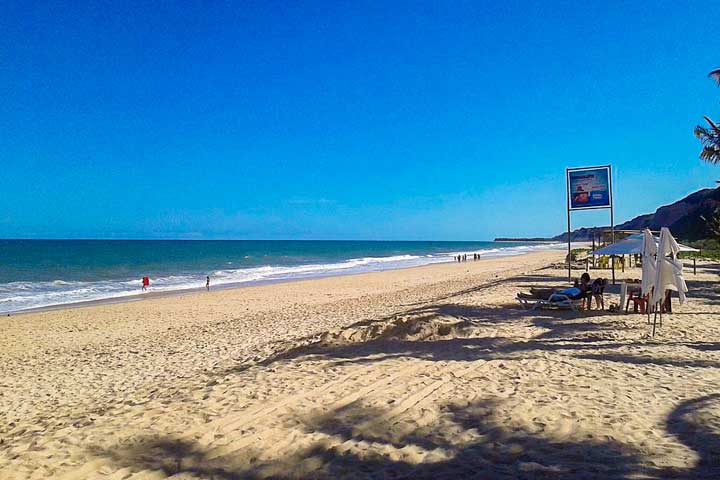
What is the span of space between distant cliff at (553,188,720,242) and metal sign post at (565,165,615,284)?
24.3 m

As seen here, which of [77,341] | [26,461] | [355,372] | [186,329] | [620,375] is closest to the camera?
[26,461]

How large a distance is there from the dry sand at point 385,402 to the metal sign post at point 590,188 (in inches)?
279

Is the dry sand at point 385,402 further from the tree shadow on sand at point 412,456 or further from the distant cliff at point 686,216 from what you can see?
the distant cliff at point 686,216

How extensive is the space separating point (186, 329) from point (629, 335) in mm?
8989

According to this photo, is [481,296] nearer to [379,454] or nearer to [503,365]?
[503,365]

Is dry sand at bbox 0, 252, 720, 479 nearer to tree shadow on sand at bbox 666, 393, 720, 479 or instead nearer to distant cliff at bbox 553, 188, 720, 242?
tree shadow on sand at bbox 666, 393, 720, 479

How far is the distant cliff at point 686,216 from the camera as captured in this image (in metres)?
55.8

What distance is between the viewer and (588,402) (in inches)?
183

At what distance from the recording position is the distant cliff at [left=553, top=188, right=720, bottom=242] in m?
55.8

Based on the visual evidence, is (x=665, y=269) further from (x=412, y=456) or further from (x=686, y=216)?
(x=686, y=216)

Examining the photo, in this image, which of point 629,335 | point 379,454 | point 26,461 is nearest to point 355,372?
point 379,454

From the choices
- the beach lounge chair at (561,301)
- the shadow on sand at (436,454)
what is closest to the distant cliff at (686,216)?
the beach lounge chair at (561,301)

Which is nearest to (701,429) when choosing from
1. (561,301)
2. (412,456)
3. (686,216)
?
(412,456)

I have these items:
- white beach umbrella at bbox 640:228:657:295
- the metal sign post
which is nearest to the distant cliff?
the metal sign post
